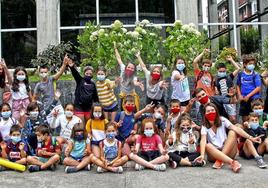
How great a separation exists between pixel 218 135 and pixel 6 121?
12.5ft

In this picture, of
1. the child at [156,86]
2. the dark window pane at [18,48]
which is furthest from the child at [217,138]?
→ the dark window pane at [18,48]

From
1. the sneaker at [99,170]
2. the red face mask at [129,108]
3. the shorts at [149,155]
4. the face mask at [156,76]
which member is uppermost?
the face mask at [156,76]

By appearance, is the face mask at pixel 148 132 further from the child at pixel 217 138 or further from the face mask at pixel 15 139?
the face mask at pixel 15 139

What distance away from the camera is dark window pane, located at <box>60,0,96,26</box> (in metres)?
15.4

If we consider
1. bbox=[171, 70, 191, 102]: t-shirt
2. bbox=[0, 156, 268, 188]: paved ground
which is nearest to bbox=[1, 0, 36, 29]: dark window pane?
bbox=[171, 70, 191, 102]: t-shirt

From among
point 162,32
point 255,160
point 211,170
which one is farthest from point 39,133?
point 162,32

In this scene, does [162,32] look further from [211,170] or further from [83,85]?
[211,170]

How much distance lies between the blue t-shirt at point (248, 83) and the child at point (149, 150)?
2.31m

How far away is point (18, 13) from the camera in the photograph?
15719 mm

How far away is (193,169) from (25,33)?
10217mm

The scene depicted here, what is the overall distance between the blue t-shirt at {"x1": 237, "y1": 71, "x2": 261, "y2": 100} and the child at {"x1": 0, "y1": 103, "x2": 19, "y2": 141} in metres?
4.46

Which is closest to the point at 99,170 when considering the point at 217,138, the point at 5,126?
the point at 5,126

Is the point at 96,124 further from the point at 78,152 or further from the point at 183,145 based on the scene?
the point at 183,145

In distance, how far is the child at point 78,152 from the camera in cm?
741
